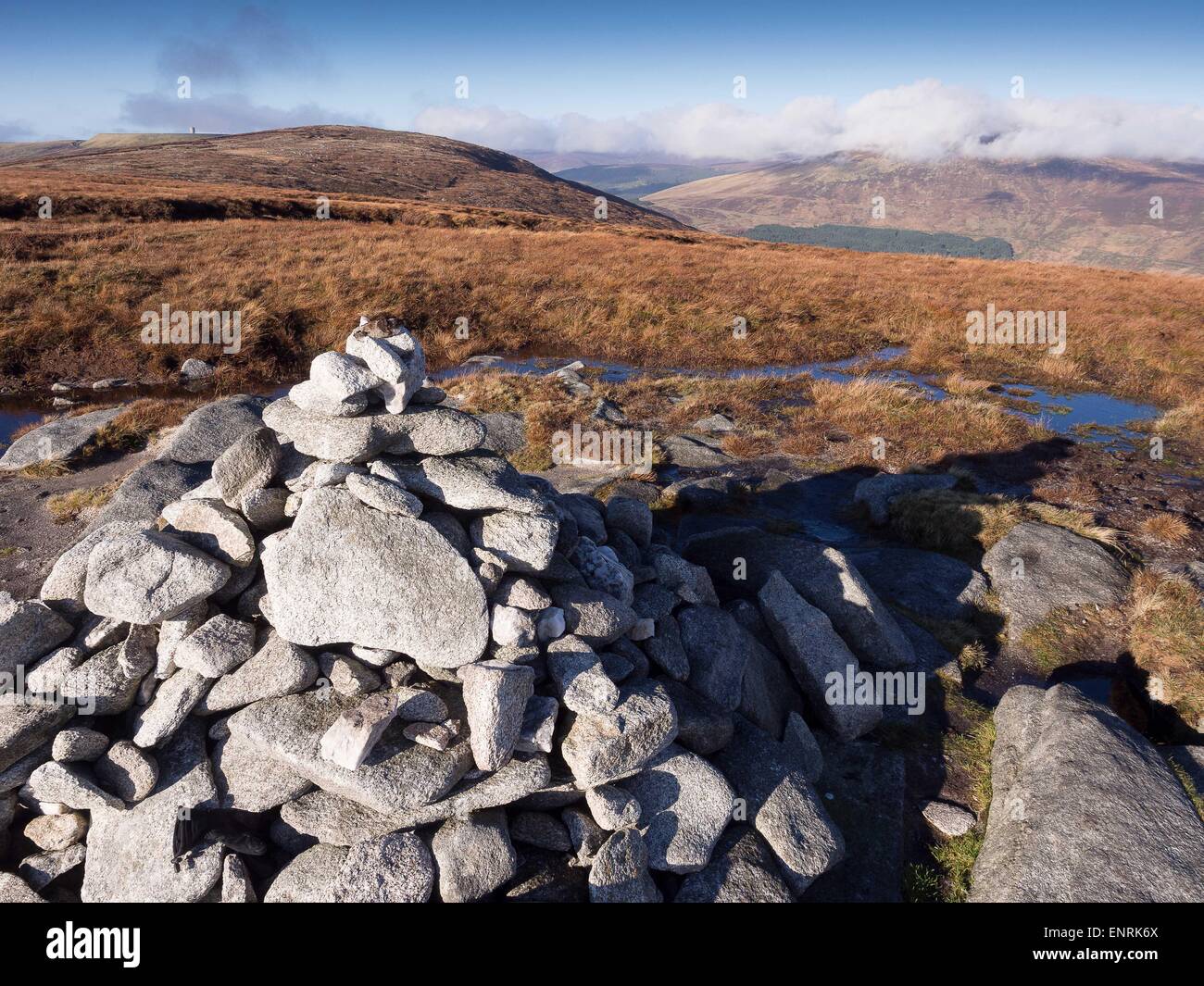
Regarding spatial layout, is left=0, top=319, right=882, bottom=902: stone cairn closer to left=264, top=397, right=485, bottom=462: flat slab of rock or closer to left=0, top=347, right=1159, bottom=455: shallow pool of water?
left=264, top=397, right=485, bottom=462: flat slab of rock

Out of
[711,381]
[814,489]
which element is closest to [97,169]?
[711,381]

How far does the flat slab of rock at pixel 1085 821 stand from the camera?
235 inches

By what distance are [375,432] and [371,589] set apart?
6.07 ft

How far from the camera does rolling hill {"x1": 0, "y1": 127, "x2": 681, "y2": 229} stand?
3499 inches

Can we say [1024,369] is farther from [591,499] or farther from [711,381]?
[591,499]

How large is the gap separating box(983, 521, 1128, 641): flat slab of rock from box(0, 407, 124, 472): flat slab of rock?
21837 millimetres

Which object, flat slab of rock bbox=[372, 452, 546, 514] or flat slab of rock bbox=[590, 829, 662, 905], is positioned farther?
flat slab of rock bbox=[372, 452, 546, 514]

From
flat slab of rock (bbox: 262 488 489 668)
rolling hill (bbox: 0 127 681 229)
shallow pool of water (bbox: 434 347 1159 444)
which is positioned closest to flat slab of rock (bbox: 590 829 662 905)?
flat slab of rock (bbox: 262 488 489 668)

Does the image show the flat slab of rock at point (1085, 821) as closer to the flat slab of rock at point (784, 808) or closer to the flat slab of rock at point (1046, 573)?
the flat slab of rock at point (784, 808)

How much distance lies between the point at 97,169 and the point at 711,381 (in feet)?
331

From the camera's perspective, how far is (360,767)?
17.5ft

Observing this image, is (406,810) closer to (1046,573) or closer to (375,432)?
(375,432)

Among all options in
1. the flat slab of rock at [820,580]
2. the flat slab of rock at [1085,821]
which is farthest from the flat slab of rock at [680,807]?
the flat slab of rock at [820,580]

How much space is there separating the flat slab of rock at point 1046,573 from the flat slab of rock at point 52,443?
21.8m
